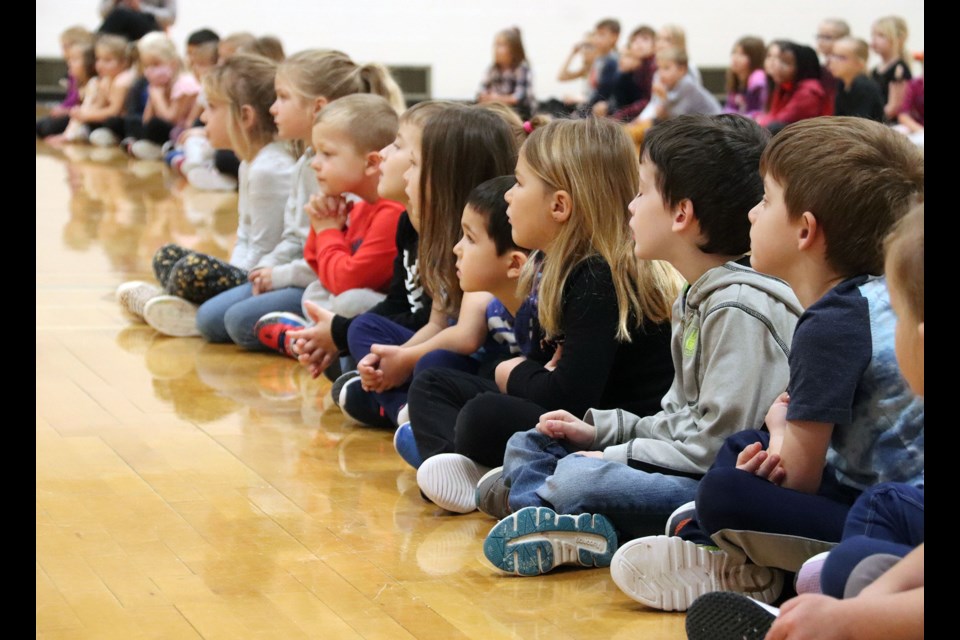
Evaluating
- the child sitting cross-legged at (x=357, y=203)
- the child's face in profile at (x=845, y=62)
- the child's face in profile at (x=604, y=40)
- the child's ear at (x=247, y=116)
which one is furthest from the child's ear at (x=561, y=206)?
the child's face in profile at (x=604, y=40)

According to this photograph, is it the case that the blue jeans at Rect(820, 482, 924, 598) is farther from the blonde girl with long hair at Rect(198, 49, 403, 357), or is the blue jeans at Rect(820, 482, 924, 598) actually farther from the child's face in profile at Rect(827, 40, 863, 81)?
the child's face in profile at Rect(827, 40, 863, 81)

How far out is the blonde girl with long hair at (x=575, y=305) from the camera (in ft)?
7.22

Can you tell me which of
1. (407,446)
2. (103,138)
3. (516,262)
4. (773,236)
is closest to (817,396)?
(773,236)

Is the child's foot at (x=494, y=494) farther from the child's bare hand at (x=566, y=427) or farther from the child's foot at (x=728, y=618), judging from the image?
the child's foot at (x=728, y=618)

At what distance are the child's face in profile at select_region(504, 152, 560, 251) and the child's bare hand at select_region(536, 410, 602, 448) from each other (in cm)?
37

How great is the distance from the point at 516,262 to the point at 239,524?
0.69m

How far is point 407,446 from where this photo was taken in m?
2.56

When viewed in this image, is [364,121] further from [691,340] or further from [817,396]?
[817,396]

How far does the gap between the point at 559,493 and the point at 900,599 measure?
782mm

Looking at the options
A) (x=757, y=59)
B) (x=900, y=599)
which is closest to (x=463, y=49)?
(x=757, y=59)

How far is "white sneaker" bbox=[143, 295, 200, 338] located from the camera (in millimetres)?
3881

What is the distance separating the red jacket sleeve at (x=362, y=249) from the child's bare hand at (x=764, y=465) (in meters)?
1.70
